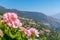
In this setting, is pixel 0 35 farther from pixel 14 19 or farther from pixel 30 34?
pixel 30 34

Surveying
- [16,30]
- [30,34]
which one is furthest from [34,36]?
[16,30]

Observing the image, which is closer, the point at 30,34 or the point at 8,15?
the point at 8,15

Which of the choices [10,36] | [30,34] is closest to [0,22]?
[10,36]

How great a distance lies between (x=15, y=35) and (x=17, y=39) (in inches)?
2.4

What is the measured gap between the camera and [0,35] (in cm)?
288

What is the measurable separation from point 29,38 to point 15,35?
0.30 meters

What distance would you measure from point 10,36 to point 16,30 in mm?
182

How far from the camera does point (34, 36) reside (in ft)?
10.6

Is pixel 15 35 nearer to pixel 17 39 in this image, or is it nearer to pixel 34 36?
pixel 17 39

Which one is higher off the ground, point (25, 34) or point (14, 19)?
point (14, 19)

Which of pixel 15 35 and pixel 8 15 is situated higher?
pixel 8 15

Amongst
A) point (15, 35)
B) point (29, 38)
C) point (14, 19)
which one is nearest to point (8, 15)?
point (14, 19)

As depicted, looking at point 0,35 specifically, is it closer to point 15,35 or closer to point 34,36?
point 15,35

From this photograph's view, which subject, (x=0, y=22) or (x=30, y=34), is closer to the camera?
(x=0, y=22)
